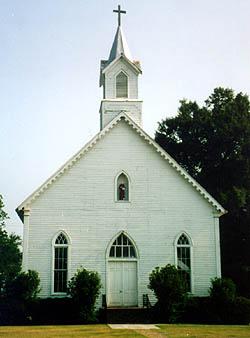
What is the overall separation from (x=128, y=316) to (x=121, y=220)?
5652 mm

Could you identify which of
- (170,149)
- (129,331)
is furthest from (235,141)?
(129,331)

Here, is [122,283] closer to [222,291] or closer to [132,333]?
[222,291]

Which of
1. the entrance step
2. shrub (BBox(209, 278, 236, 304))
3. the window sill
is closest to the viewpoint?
the entrance step

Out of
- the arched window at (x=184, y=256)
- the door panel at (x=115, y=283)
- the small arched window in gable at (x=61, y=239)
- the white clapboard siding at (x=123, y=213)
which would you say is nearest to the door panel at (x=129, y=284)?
the door panel at (x=115, y=283)

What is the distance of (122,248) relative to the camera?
29859mm

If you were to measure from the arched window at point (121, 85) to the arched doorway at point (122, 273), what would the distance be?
9.15 m

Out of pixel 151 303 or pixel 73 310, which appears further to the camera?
pixel 151 303

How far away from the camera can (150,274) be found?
92.8 ft

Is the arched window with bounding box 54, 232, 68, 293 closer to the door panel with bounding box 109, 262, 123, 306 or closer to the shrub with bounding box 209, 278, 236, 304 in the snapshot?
the door panel with bounding box 109, 262, 123, 306

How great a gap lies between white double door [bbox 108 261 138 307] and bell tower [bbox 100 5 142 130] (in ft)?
28.7

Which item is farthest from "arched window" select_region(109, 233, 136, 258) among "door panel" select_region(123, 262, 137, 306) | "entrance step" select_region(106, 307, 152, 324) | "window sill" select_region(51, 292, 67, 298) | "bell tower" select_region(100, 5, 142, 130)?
"bell tower" select_region(100, 5, 142, 130)

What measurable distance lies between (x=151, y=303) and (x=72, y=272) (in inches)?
182

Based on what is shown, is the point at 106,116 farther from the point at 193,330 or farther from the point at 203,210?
the point at 193,330

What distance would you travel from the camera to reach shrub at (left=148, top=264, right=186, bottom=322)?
26.7m
